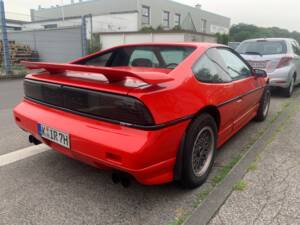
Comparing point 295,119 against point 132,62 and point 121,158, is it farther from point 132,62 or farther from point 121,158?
point 121,158

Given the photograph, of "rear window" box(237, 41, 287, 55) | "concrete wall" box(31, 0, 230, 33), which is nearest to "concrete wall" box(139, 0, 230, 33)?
"concrete wall" box(31, 0, 230, 33)

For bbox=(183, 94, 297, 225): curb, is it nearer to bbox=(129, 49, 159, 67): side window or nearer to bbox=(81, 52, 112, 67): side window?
bbox=(129, 49, 159, 67): side window

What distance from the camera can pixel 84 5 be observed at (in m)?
29.3

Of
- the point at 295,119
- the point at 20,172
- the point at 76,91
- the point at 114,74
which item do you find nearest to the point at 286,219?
the point at 114,74

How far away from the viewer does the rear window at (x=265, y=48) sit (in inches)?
283

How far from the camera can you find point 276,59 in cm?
684

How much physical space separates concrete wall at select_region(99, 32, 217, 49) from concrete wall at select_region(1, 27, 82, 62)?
422cm

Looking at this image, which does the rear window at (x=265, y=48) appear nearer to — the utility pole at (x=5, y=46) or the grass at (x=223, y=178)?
the grass at (x=223, y=178)

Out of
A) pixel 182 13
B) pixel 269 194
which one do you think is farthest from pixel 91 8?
pixel 269 194

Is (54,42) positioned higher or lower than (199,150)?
higher

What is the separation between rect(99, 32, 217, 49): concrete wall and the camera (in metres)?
16.5

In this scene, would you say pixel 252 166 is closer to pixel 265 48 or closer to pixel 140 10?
pixel 265 48

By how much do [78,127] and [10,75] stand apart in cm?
937

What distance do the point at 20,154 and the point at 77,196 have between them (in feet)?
4.29
